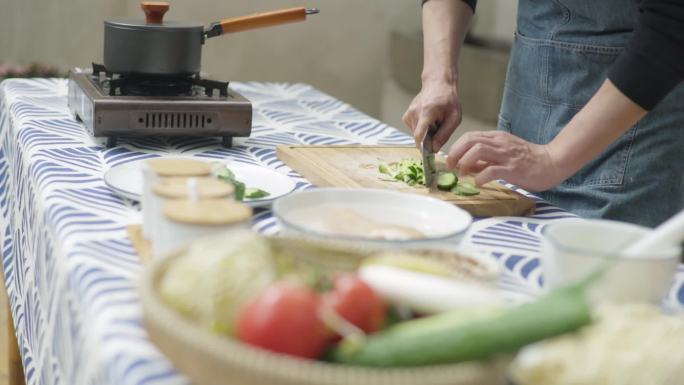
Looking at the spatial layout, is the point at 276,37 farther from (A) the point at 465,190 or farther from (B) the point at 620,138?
(A) the point at 465,190

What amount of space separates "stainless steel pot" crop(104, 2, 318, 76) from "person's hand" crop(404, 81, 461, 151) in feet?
1.53

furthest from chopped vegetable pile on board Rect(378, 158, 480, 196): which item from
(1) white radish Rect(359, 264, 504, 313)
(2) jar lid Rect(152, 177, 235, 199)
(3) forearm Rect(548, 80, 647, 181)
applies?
(1) white radish Rect(359, 264, 504, 313)

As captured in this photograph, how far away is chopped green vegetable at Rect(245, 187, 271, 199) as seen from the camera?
135 cm

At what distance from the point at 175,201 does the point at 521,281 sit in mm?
458

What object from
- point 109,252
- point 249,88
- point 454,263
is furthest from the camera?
point 249,88

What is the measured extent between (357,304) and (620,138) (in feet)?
3.79

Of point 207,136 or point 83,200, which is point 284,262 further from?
point 207,136

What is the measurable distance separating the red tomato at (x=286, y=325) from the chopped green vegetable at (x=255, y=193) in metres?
0.64

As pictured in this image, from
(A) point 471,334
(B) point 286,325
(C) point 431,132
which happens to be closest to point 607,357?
(A) point 471,334

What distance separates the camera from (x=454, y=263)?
0.92 metres

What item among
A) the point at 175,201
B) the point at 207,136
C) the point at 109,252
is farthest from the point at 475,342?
the point at 207,136

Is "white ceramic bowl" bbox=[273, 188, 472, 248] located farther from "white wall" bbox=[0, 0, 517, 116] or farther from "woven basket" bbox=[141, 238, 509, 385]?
"white wall" bbox=[0, 0, 517, 116]

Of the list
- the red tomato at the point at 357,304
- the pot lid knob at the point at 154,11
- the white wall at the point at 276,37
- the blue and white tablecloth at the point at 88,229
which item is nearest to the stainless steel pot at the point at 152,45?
the pot lid knob at the point at 154,11

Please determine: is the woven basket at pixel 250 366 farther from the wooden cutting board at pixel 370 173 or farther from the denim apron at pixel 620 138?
the denim apron at pixel 620 138
